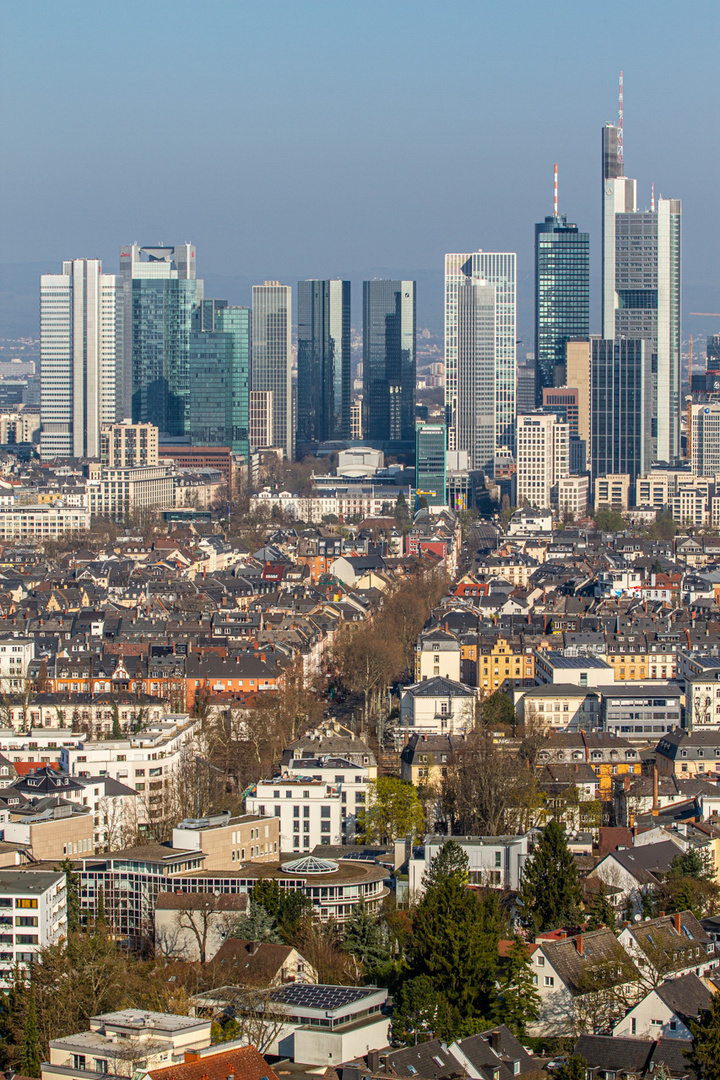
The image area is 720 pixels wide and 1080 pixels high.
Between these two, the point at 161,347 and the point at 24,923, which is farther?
the point at 161,347

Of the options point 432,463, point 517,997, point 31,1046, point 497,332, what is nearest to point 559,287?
point 497,332

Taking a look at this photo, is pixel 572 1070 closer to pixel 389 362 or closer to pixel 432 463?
pixel 432 463

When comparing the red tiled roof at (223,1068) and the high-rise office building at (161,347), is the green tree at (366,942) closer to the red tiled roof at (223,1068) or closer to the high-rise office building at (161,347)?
the red tiled roof at (223,1068)

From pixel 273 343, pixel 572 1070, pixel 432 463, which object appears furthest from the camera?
pixel 273 343

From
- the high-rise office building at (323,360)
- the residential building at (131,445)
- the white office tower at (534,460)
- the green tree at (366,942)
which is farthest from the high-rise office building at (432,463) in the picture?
the green tree at (366,942)

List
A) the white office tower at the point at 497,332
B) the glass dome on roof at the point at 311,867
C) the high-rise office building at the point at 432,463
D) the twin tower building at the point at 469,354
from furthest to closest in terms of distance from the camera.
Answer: the white office tower at the point at 497,332 → the twin tower building at the point at 469,354 → the high-rise office building at the point at 432,463 → the glass dome on roof at the point at 311,867
